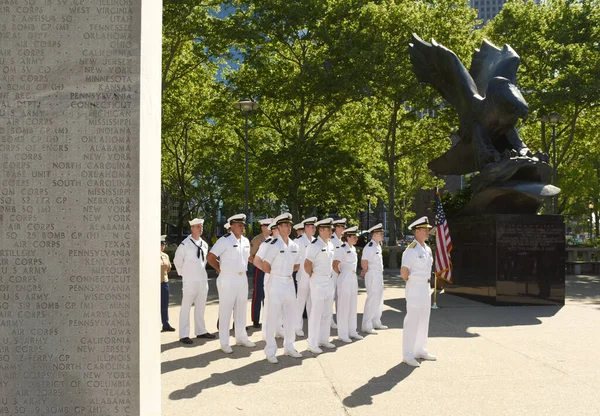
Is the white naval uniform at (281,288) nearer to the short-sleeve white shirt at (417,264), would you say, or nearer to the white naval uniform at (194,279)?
the short-sleeve white shirt at (417,264)

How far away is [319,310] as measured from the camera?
842cm

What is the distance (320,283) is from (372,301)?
2283 millimetres

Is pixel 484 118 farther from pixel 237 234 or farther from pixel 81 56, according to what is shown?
pixel 81 56

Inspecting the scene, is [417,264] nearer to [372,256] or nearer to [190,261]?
[372,256]

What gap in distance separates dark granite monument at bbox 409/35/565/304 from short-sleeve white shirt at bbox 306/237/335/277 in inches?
251

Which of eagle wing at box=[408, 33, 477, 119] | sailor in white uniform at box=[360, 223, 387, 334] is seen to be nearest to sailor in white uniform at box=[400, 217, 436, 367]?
sailor in white uniform at box=[360, 223, 387, 334]

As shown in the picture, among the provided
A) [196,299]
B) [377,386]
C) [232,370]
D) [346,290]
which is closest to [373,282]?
[346,290]

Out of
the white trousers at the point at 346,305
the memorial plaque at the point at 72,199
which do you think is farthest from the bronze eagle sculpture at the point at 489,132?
the memorial plaque at the point at 72,199

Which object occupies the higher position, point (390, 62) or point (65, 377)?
point (390, 62)

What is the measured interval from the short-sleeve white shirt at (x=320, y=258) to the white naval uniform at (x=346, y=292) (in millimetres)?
979

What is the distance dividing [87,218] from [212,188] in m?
31.0

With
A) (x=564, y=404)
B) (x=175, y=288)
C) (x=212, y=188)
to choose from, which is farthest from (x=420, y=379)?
(x=212, y=188)

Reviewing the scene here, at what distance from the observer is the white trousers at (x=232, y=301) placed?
28.0 ft

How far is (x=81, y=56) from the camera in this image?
395cm
